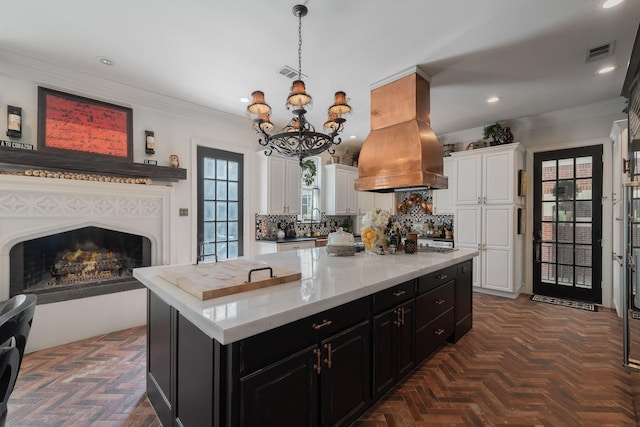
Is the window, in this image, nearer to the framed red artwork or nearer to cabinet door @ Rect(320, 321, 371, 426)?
the framed red artwork

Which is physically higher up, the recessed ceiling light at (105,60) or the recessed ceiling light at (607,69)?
the recessed ceiling light at (607,69)

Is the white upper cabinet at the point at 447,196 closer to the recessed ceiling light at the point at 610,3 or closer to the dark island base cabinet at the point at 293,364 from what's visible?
the recessed ceiling light at the point at 610,3

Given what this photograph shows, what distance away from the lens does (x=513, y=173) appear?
416 centimetres

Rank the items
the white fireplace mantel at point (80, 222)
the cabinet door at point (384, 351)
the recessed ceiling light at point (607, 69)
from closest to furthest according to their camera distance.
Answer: the cabinet door at point (384, 351)
the white fireplace mantel at point (80, 222)
the recessed ceiling light at point (607, 69)

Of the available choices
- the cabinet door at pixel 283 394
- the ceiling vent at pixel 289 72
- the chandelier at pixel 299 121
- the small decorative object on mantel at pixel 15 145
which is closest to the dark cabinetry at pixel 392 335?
the cabinet door at pixel 283 394

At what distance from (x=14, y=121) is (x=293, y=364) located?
349 cm

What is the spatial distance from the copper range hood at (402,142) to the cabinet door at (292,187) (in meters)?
1.95

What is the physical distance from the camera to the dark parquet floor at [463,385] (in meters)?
1.81

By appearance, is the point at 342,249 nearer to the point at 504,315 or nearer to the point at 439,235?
the point at 504,315

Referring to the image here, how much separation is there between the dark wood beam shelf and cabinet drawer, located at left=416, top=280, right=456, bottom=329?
3.20m

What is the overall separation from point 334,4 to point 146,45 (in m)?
1.73

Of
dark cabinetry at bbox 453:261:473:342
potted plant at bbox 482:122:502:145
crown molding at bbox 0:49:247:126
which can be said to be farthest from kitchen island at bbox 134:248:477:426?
potted plant at bbox 482:122:502:145

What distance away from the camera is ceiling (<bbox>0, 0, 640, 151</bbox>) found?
2059 millimetres

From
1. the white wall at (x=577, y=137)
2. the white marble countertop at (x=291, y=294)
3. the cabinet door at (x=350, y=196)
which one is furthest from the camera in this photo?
the cabinet door at (x=350, y=196)
